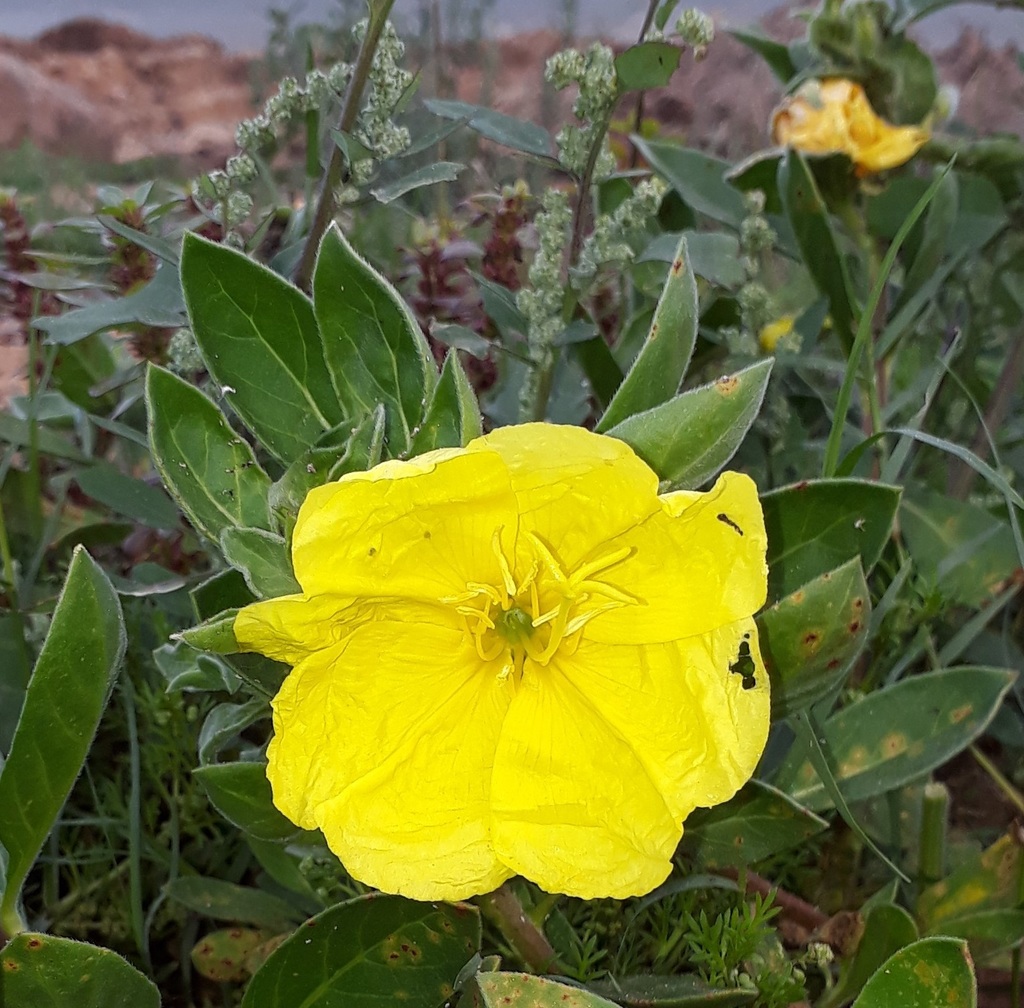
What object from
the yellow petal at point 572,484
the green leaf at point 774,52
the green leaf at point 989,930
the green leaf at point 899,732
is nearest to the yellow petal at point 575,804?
the yellow petal at point 572,484

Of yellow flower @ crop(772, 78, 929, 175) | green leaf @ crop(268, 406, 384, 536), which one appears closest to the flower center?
green leaf @ crop(268, 406, 384, 536)

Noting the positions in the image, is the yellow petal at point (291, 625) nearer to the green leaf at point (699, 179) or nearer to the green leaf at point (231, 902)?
the green leaf at point (231, 902)

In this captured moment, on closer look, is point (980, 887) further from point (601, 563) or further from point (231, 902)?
point (231, 902)

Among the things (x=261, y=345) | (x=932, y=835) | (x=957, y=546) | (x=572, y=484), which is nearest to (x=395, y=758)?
(x=572, y=484)

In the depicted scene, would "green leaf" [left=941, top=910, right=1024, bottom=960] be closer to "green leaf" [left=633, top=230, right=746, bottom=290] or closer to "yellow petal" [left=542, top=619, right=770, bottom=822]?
"yellow petal" [left=542, top=619, right=770, bottom=822]

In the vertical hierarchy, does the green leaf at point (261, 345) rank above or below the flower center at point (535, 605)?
above

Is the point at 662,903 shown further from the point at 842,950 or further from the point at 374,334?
the point at 374,334
